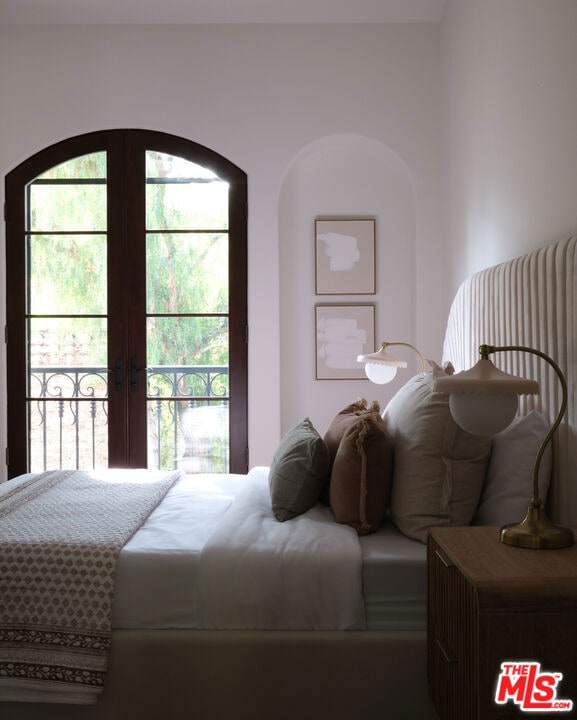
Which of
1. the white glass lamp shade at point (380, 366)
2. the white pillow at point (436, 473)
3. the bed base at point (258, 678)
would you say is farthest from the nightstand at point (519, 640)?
the white glass lamp shade at point (380, 366)

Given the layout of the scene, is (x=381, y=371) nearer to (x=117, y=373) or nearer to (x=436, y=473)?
(x=436, y=473)

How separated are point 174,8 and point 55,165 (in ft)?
3.88

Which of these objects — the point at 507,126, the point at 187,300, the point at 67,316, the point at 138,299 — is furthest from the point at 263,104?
the point at 507,126

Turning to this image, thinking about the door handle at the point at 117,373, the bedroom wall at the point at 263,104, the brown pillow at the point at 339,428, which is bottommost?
the brown pillow at the point at 339,428

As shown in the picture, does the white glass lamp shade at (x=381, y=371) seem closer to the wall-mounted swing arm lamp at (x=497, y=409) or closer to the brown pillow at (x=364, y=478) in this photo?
the brown pillow at (x=364, y=478)

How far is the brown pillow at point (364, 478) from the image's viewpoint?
2223 millimetres

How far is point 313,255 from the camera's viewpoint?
4.57 meters

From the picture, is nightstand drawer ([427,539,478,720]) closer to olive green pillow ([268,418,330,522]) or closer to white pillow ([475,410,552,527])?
white pillow ([475,410,552,527])

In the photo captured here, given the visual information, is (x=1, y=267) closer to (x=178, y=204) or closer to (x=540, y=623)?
(x=178, y=204)

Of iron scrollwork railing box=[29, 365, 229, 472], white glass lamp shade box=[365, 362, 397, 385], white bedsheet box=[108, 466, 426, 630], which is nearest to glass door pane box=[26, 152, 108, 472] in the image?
iron scrollwork railing box=[29, 365, 229, 472]

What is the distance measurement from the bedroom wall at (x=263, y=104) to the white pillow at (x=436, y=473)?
Answer: 89.2 inches

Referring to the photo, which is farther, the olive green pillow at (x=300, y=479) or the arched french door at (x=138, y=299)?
the arched french door at (x=138, y=299)

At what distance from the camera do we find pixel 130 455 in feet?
15.0

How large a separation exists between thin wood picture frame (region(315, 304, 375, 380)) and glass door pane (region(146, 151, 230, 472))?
0.59 metres
